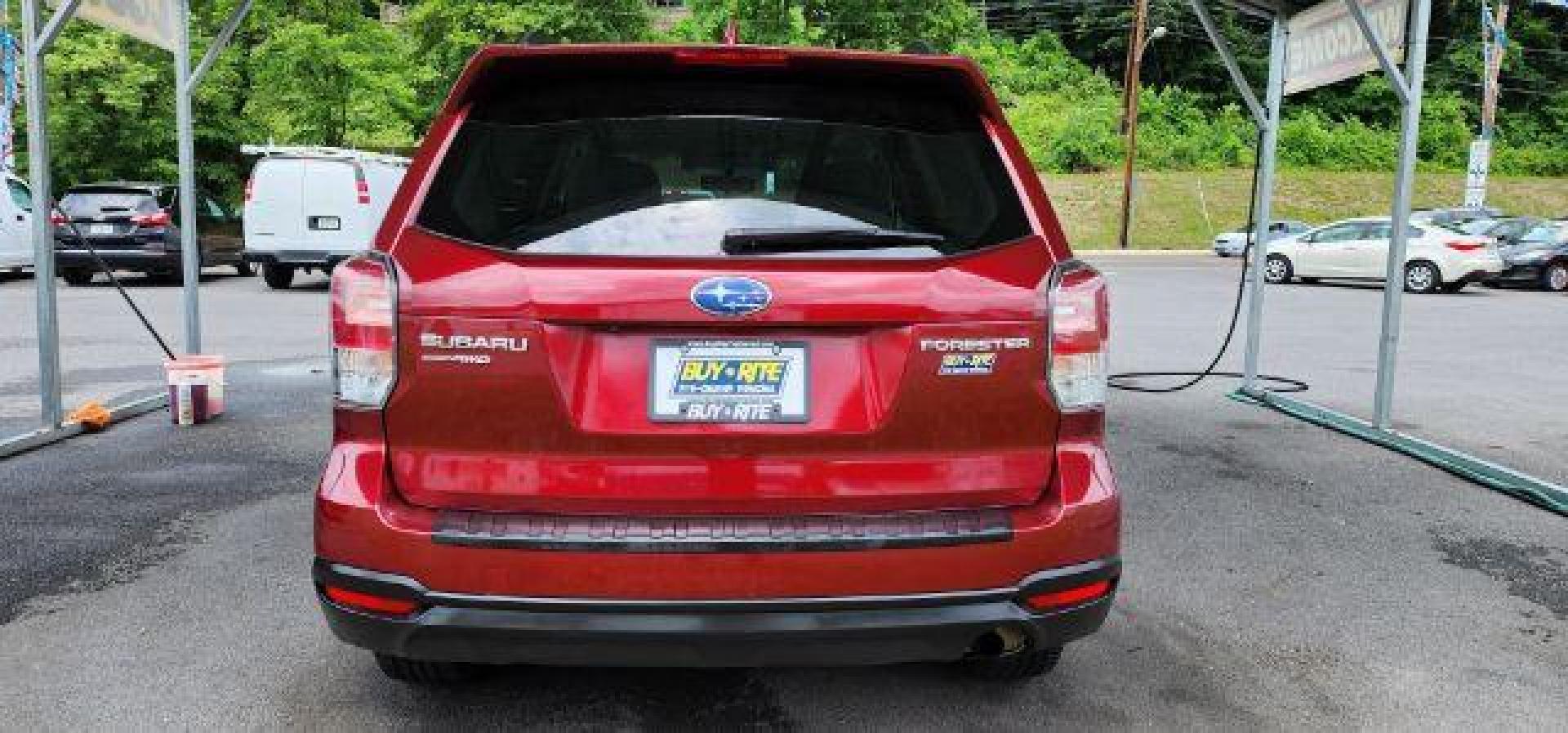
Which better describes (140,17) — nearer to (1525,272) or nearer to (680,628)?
(680,628)

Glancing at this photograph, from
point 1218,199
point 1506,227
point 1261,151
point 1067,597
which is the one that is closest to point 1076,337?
point 1067,597

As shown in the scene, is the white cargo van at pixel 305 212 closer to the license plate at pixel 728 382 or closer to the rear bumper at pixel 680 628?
the rear bumper at pixel 680 628

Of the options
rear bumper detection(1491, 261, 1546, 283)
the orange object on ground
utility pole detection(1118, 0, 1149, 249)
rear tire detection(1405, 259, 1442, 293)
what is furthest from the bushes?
the orange object on ground

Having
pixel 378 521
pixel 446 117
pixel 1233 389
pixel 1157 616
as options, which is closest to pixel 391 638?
pixel 378 521

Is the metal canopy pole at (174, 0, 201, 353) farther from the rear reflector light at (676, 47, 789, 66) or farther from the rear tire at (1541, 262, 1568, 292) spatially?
the rear tire at (1541, 262, 1568, 292)

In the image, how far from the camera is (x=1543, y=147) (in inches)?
2078

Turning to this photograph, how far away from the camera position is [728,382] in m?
2.46

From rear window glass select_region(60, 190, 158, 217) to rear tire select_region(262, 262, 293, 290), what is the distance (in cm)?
189

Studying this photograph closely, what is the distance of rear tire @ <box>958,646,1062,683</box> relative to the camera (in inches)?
126

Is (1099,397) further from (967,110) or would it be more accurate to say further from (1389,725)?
(1389,725)

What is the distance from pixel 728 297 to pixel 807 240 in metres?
0.23

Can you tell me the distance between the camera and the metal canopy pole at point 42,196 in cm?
640

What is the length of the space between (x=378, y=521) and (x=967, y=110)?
1.65 meters

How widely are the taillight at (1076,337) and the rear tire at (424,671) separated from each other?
5.57 feet
